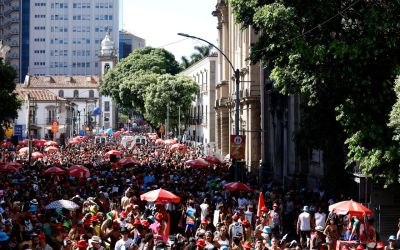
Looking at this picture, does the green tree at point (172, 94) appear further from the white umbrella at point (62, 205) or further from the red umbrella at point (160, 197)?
the white umbrella at point (62, 205)

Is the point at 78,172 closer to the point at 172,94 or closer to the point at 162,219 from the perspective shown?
the point at 162,219

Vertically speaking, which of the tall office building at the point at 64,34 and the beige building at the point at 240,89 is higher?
the tall office building at the point at 64,34

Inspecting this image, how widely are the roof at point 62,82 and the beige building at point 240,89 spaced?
84.2m

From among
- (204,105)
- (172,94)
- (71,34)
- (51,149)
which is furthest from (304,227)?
(71,34)

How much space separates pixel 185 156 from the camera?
57.7m

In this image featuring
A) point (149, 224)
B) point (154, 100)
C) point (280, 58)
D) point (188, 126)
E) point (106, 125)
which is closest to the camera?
point (149, 224)

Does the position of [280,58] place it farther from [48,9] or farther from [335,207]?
[48,9]

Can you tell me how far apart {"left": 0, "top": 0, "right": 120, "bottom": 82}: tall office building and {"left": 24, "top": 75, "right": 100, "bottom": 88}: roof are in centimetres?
1352

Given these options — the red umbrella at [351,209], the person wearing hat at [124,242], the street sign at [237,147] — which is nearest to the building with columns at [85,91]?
the street sign at [237,147]

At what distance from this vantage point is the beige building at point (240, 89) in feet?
160

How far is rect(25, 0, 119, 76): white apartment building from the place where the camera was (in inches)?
6580

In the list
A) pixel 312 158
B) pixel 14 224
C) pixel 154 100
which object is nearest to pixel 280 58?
pixel 14 224

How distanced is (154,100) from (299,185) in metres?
48.9

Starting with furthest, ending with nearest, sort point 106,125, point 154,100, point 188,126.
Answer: point 106,125 → point 188,126 → point 154,100
